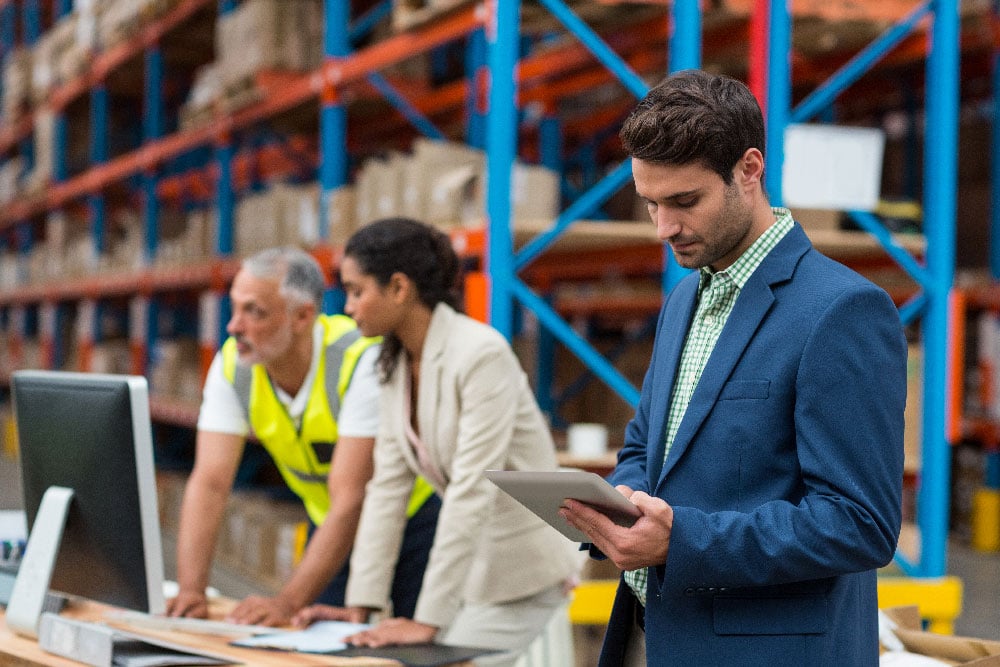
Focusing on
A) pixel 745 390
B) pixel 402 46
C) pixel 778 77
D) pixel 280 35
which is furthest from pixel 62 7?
pixel 745 390

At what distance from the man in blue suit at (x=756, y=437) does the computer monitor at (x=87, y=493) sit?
1092 mm

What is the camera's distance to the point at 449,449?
284cm

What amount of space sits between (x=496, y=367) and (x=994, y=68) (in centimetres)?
565

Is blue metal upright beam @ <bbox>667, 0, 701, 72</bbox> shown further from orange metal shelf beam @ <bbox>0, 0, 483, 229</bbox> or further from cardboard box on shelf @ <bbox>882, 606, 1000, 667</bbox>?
cardboard box on shelf @ <bbox>882, 606, 1000, 667</bbox>

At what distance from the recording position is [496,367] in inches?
110

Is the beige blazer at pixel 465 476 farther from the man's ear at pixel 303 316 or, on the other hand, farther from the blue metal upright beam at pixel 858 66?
the blue metal upright beam at pixel 858 66

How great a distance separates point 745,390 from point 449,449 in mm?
1278

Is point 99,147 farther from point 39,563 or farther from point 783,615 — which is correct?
point 783,615

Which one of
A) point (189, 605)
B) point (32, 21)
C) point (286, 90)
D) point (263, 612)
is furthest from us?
point (32, 21)

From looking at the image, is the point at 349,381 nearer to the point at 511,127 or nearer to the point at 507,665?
the point at 507,665

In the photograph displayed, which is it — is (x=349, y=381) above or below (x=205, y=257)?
below

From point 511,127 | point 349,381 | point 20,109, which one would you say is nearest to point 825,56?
point 511,127

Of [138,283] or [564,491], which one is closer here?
[564,491]

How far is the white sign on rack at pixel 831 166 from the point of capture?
168 inches
